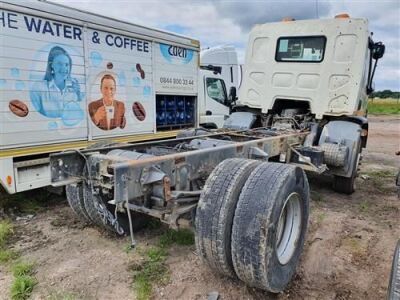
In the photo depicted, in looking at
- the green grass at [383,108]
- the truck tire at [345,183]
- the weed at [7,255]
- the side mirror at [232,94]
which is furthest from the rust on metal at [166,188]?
the green grass at [383,108]

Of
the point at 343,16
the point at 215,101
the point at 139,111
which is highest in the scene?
the point at 343,16

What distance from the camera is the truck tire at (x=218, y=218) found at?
2626 millimetres

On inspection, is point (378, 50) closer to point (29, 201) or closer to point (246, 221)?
point (246, 221)

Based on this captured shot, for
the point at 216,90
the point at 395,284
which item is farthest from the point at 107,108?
the point at 395,284

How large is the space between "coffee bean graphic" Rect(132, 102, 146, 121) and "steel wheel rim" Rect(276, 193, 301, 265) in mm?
4145

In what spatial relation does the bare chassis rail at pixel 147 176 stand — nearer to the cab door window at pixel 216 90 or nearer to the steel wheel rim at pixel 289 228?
the steel wheel rim at pixel 289 228

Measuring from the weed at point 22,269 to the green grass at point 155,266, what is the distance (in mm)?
956

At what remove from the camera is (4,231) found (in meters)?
4.16

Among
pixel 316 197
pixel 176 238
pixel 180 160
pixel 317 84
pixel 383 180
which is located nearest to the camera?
pixel 180 160

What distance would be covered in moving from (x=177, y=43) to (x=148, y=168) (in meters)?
5.26

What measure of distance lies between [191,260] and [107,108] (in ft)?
11.3

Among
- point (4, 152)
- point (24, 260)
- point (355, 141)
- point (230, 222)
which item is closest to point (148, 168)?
point (230, 222)

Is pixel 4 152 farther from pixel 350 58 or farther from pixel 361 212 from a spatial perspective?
pixel 350 58

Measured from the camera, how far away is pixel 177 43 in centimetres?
751
